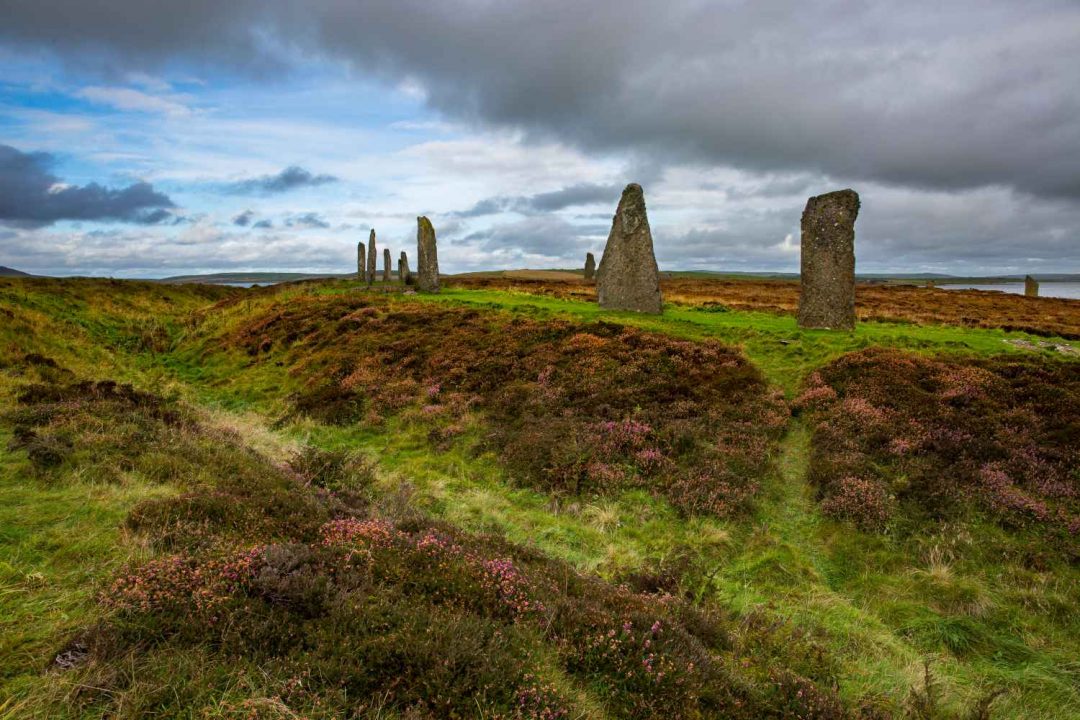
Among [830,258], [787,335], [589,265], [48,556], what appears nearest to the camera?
[48,556]

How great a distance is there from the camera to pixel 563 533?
10.1 meters

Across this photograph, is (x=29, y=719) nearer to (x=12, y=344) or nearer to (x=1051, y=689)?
(x=1051, y=689)

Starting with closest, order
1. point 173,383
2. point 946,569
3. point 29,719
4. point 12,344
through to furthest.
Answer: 1. point 29,719
2. point 946,569
3. point 12,344
4. point 173,383

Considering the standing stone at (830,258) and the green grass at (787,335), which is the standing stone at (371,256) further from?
the standing stone at (830,258)

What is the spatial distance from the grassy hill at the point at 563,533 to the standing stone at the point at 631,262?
201 inches

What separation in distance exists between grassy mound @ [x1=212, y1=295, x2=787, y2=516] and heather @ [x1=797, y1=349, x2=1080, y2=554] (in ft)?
4.98

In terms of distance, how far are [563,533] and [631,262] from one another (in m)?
17.3

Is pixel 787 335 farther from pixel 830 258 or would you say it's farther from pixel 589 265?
pixel 589 265

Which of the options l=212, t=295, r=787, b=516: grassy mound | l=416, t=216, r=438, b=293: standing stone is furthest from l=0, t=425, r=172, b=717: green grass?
l=416, t=216, r=438, b=293: standing stone

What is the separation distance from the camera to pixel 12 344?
1983cm

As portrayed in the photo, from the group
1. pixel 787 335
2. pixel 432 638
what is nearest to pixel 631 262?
pixel 787 335

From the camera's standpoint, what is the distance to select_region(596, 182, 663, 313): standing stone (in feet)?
80.4

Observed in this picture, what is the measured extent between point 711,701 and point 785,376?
13.6m

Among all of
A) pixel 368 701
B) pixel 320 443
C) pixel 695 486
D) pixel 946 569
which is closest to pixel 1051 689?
pixel 946 569
